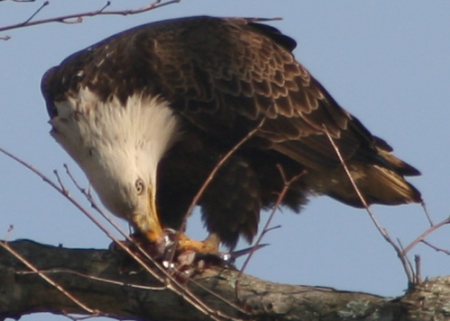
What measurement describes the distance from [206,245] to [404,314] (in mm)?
1924

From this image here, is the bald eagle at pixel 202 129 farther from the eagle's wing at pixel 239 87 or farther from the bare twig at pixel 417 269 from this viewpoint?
the bare twig at pixel 417 269

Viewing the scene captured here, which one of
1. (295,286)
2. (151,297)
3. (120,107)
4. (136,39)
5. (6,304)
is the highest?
(136,39)

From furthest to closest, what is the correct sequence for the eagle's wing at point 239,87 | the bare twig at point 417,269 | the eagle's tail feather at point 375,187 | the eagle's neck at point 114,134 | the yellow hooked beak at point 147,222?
the eagle's tail feather at point 375,187
the eagle's wing at point 239,87
the eagle's neck at point 114,134
the yellow hooked beak at point 147,222
the bare twig at point 417,269

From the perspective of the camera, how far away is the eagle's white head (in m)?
5.49

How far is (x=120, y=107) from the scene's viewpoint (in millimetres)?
5828

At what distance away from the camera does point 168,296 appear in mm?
4758

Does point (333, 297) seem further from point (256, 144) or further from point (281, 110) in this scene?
point (281, 110)

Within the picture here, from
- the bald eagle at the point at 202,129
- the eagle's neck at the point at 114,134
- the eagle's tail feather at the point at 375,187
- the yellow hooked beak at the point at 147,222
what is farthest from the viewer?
the eagle's tail feather at the point at 375,187

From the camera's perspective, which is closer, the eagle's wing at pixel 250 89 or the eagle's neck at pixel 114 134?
the eagle's neck at pixel 114 134

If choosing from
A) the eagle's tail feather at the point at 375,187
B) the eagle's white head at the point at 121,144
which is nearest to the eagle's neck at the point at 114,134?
the eagle's white head at the point at 121,144

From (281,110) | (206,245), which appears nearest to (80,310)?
(206,245)

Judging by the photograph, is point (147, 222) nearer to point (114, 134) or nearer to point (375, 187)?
point (114, 134)

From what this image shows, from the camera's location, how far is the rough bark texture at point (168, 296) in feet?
13.4

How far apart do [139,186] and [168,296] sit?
3.10 ft
